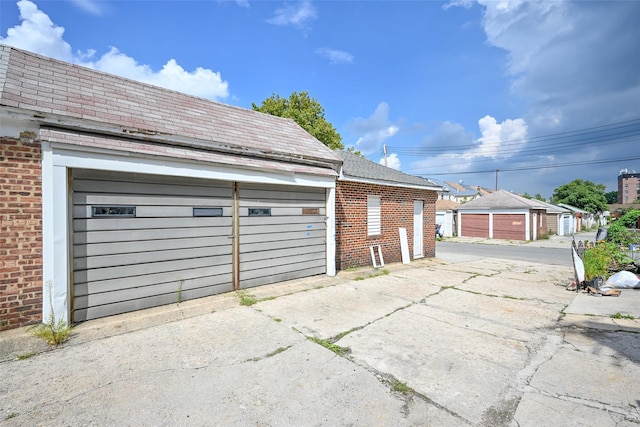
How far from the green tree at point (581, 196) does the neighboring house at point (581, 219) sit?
1208 mm

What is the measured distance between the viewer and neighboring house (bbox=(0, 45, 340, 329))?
422cm

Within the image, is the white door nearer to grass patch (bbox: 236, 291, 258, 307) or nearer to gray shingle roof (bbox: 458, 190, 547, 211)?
grass patch (bbox: 236, 291, 258, 307)

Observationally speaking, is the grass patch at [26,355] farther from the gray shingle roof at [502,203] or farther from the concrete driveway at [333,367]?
the gray shingle roof at [502,203]

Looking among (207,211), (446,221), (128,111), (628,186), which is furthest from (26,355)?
(628,186)

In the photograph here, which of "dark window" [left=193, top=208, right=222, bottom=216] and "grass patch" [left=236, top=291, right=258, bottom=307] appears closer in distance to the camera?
"grass patch" [left=236, top=291, right=258, bottom=307]

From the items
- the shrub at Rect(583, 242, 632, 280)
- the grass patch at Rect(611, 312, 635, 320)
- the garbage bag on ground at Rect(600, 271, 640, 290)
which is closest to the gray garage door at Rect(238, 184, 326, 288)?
the grass patch at Rect(611, 312, 635, 320)

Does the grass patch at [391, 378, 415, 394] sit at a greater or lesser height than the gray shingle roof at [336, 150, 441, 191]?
lesser

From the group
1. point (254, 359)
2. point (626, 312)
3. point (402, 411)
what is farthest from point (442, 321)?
point (626, 312)

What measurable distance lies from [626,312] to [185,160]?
8.54 meters

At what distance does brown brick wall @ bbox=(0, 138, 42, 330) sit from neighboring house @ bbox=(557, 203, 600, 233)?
43.4 meters

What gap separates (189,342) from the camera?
3.97 m

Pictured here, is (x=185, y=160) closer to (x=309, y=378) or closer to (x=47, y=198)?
(x=47, y=198)

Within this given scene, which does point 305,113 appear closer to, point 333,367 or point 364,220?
point 364,220

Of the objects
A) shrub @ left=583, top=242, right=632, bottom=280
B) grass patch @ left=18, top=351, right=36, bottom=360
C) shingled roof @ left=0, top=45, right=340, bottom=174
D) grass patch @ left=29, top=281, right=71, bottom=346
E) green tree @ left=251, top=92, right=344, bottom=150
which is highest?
green tree @ left=251, top=92, right=344, bottom=150
